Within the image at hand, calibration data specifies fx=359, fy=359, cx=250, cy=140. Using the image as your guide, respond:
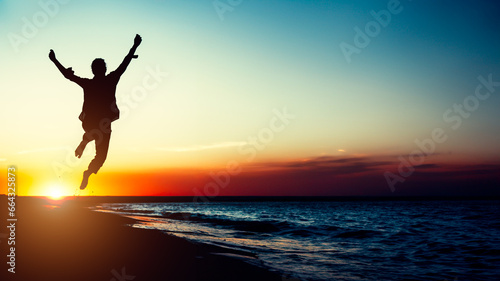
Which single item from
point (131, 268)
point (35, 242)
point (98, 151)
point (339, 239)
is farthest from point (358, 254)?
point (98, 151)

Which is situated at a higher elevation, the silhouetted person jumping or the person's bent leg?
the silhouetted person jumping

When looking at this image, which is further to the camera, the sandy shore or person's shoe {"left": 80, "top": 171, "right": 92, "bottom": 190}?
the sandy shore

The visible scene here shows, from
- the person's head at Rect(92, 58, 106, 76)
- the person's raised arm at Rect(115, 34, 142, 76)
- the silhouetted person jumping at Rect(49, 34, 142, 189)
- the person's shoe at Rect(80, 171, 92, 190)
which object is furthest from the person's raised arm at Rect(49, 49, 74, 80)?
the person's shoe at Rect(80, 171, 92, 190)

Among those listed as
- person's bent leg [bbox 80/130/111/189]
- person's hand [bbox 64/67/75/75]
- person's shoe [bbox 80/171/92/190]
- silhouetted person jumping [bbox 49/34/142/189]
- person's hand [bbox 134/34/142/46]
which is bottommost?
person's shoe [bbox 80/171/92/190]

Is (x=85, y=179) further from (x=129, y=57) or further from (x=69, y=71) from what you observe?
(x=129, y=57)

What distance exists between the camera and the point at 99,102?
402cm

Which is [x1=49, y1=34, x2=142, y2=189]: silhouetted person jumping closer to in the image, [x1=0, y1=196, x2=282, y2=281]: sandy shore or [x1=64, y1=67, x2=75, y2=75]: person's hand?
[x1=64, y1=67, x2=75, y2=75]: person's hand

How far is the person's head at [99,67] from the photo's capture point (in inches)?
159

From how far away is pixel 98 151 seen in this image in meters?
4.07

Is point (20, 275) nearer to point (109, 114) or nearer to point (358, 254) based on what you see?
point (109, 114)

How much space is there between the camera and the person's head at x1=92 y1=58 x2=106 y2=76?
4.05 m

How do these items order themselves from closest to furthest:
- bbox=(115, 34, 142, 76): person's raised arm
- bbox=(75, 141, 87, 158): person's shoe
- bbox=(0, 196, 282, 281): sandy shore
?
bbox=(115, 34, 142, 76): person's raised arm → bbox=(75, 141, 87, 158): person's shoe → bbox=(0, 196, 282, 281): sandy shore

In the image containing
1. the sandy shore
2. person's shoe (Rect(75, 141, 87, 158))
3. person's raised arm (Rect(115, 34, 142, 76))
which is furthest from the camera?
the sandy shore

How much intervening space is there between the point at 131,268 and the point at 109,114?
5.34 meters
